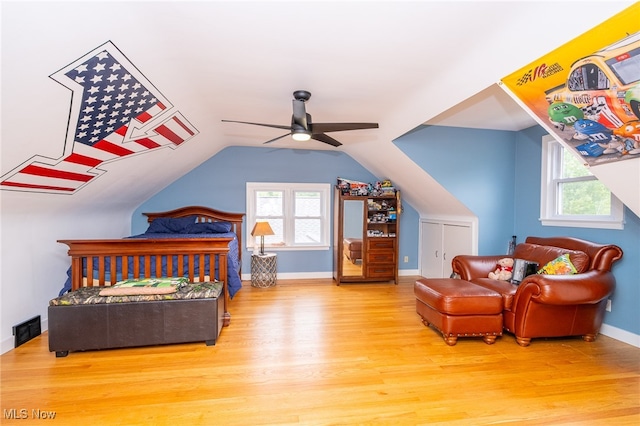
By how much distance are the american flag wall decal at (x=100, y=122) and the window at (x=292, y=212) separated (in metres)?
2.27

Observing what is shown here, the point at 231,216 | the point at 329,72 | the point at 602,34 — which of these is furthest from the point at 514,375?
the point at 231,216

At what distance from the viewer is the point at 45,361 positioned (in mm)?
2482

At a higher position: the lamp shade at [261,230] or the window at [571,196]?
the window at [571,196]

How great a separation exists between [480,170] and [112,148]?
14.4 feet

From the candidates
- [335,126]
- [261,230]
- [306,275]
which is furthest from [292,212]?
[335,126]

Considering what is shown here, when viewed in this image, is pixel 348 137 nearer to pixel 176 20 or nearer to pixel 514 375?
pixel 176 20

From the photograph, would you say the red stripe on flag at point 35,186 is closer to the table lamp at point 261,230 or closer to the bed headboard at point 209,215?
the bed headboard at point 209,215

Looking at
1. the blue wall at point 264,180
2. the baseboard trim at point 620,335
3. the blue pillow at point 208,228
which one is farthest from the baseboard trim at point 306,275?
the baseboard trim at point 620,335

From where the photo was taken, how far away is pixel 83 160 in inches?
104

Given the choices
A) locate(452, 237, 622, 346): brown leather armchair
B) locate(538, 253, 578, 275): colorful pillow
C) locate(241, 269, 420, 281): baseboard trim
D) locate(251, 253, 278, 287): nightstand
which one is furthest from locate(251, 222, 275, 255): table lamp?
locate(538, 253, 578, 275): colorful pillow

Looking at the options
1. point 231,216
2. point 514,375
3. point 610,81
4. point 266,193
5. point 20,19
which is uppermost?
point 20,19

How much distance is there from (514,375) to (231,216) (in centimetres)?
423

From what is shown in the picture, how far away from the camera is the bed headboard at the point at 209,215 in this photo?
5016 millimetres

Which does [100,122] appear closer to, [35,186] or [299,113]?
[35,186]
